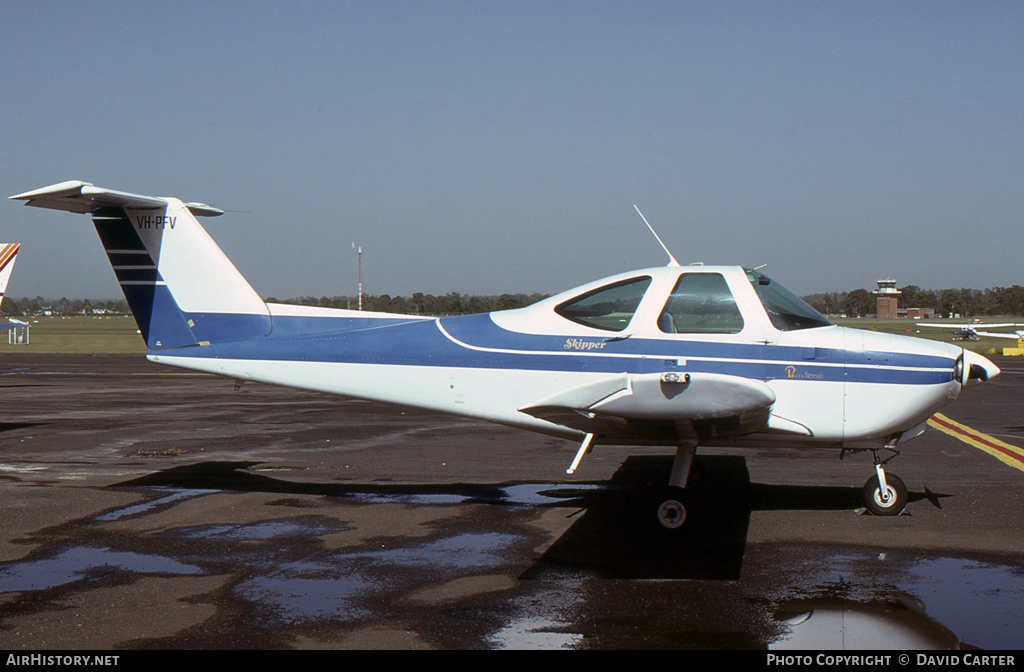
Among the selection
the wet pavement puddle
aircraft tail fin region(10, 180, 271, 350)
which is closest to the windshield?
the wet pavement puddle

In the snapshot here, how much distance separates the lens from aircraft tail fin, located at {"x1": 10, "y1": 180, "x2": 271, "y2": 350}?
8852mm

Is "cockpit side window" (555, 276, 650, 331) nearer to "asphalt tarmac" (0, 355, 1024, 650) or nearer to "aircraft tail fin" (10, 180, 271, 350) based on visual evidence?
"asphalt tarmac" (0, 355, 1024, 650)

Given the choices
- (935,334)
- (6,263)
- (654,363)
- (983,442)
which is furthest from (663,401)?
(935,334)

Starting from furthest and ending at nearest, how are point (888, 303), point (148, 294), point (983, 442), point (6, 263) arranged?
point (888, 303)
point (6, 263)
point (983, 442)
point (148, 294)

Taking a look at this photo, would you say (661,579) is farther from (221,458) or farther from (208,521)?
(221,458)

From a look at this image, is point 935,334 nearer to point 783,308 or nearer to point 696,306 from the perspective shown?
point 783,308

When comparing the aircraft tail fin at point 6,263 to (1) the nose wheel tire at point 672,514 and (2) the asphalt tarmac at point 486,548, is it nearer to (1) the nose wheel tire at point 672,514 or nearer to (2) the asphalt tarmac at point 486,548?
(2) the asphalt tarmac at point 486,548

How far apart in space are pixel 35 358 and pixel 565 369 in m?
36.8

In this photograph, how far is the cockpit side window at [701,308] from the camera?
7.39 m

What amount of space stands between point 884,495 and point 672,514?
7.18 feet

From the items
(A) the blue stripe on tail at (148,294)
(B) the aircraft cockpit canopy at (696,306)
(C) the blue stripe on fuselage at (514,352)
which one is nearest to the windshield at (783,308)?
(B) the aircraft cockpit canopy at (696,306)

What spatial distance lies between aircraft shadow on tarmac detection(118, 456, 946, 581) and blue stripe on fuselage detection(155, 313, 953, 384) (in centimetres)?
142

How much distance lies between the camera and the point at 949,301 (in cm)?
14500

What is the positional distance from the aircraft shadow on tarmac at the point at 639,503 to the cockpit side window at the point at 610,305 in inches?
69.9
